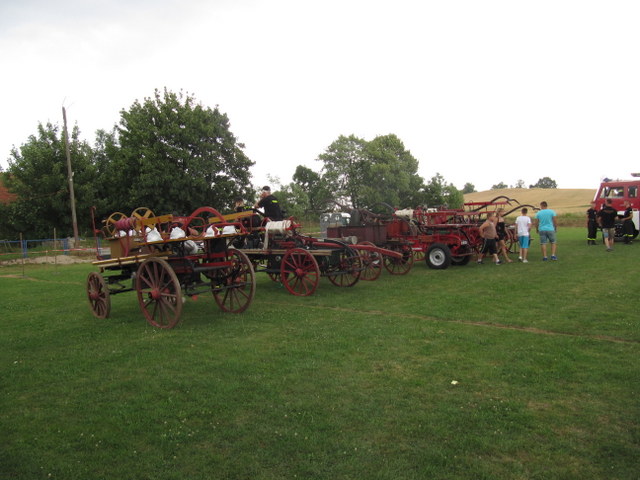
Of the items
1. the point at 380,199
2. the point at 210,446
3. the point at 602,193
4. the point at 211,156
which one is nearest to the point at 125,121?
the point at 211,156

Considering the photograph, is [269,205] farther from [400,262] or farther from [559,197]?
[559,197]

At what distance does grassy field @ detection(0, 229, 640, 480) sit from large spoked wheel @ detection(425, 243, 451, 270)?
4.48 metres

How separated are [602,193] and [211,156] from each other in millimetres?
25346

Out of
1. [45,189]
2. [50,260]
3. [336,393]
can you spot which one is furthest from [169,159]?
[336,393]

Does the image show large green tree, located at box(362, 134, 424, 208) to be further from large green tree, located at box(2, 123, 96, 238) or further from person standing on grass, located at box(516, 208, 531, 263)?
person standing on grass, located at box(516, 208, 531, 263)

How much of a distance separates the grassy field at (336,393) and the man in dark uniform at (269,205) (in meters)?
2.90

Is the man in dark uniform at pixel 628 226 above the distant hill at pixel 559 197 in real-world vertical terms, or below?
below

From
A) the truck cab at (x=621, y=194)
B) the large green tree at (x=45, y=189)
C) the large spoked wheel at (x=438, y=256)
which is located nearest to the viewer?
the large spoked wheel at (x=438, y=256)

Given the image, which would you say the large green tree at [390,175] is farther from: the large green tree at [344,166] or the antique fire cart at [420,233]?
the antique fire cart at [420,233]

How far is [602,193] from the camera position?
19.5 m

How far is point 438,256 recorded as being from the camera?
12781 mm

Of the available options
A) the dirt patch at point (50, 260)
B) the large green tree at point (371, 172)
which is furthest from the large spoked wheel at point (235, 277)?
the large green tree at point (371, 172)

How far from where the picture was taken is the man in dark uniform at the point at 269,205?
33.2 ft

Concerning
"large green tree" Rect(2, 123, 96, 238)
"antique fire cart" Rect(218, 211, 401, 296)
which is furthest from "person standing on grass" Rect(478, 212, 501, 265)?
"large green tree" Rect(2, 123, 96, 238)
